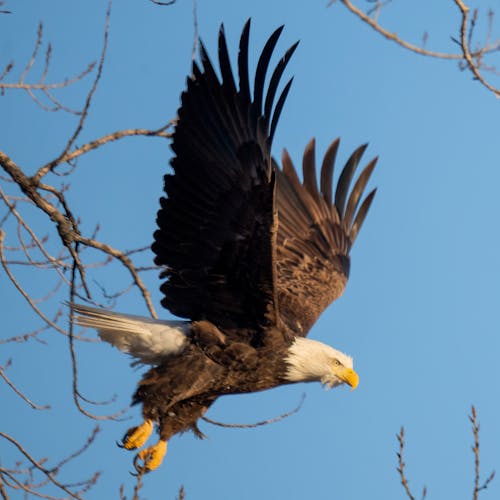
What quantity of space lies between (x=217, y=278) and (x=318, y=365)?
0.78 meters

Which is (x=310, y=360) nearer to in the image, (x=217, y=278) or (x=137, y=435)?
(x=217, y=278)

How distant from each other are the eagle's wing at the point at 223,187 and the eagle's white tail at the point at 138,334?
301 millimetres

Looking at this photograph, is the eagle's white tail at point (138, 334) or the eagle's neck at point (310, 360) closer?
the eagle's white tail at point (138, 334)

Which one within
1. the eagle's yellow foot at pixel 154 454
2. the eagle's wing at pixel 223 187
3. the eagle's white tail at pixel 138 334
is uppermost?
the eagle's wing at pixel 223 187

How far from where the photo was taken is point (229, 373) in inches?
200

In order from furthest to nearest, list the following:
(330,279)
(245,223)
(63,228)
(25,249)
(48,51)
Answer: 1. (330,279)
2. (48,51)
3. (25,249)
4. (245,223)
5. (63,228)

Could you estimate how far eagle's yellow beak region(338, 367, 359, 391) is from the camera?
523cm

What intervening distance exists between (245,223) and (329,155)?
2072 millimetres

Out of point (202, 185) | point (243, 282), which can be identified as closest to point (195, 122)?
point (202, 185)

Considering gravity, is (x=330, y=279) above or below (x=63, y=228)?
above

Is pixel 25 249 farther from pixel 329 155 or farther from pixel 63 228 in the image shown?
pixel 329 155

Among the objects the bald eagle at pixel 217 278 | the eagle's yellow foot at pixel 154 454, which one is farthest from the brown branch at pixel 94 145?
the eagle's yellow foot at pixel 154 454

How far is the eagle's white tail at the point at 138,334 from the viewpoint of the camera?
4.96 meters

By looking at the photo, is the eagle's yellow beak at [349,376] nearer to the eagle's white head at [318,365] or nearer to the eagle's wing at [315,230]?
the eagle's white head at [318,365]
